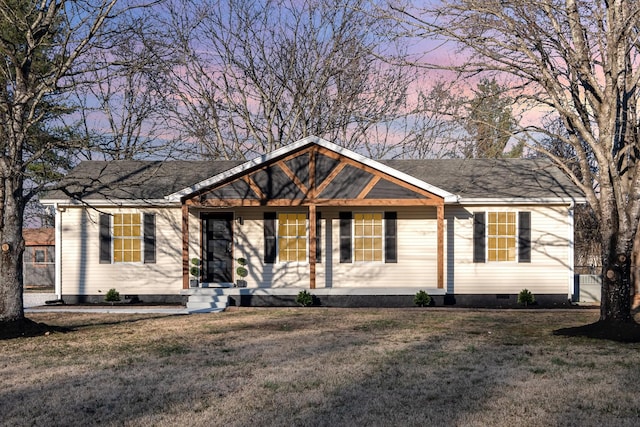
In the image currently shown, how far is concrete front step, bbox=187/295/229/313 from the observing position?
60.7 ft

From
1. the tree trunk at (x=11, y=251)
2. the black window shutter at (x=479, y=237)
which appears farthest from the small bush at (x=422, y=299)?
the tree trunk at (x=11, y=251)

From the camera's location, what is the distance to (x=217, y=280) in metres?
20.7

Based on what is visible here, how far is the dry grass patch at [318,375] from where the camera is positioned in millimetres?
7578

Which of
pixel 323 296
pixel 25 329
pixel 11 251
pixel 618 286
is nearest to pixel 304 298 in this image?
pixel 323 296

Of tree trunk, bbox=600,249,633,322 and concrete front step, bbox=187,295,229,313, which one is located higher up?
tree trunk, bbox=600,249,633,322

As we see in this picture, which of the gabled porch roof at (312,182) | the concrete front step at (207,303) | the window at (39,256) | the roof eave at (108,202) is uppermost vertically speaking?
the gabled porch roof at (312,182)

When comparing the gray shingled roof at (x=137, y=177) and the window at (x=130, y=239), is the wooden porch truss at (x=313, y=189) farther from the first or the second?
the gray shingled roof at (x=137, y=177)

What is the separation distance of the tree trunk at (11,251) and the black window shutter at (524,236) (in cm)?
1372

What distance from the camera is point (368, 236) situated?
20.4m

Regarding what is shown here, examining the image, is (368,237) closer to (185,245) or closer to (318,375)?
(185,245)

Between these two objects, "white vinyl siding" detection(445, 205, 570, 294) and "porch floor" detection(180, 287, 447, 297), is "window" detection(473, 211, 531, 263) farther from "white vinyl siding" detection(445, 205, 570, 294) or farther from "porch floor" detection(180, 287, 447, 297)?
"porch floor" detection(180, 287, 447, 297)

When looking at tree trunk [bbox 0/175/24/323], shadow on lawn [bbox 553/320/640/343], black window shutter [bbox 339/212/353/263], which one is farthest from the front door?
shadow on lawn [bbox 553/320/640/343]

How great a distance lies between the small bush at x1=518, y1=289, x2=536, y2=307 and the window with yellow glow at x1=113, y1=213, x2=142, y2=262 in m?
11.6

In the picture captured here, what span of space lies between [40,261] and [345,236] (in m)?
18.2
